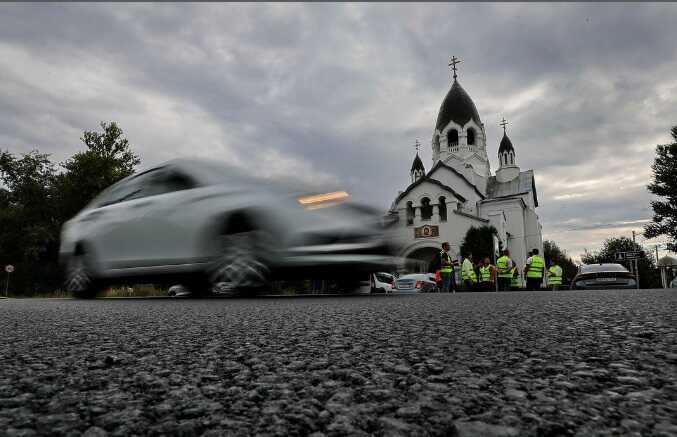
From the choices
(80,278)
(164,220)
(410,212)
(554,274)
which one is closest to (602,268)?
(554,274)

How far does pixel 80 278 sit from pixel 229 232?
3.23 meters

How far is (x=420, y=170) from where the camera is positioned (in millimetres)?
57000

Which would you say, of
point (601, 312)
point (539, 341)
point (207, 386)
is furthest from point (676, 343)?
point (207, 386)

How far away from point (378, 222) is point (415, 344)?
4704 mm

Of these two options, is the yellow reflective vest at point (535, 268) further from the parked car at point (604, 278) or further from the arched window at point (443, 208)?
the arched window at point (443, 208)

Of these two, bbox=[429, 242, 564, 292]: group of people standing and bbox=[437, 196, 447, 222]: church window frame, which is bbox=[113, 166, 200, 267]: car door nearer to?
bbox=[429, 242, 564, 292]: group of people standing

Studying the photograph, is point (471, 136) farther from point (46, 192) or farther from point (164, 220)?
point (164, 220)

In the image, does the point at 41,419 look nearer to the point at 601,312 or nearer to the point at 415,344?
the point at 415,344

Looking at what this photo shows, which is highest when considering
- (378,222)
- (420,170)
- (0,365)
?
(420,170)

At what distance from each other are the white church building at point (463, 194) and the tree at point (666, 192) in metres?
9.33

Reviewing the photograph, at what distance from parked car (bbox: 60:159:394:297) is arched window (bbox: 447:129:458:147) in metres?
43.1

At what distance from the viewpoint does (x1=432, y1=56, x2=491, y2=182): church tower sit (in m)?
46.3

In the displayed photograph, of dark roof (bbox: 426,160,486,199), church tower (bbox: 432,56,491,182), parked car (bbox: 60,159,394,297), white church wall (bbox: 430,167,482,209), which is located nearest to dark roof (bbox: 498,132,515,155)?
church tower (bbox: 432,56,491,182)

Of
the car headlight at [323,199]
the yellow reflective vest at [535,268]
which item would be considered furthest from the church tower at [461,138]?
the car headlight at [323,199]
